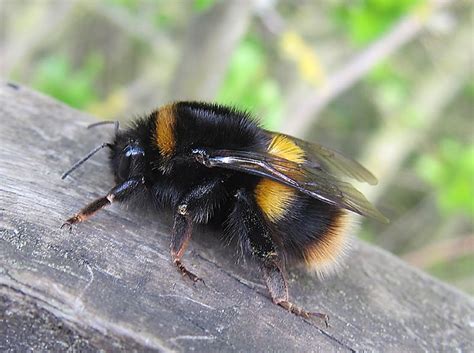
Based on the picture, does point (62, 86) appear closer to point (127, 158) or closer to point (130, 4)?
point (130, 4)

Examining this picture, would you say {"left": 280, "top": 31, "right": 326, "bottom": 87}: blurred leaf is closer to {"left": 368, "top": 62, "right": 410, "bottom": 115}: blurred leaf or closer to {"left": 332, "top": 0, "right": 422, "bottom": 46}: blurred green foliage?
{"left": 332, "top": 0, "right": 422, "bottom": 46}: blurred green foliage

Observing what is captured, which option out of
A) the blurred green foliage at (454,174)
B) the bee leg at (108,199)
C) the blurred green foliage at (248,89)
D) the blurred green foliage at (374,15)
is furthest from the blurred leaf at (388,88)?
the bee leg at (108,199)

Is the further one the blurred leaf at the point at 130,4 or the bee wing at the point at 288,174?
the blurred leaf at the point at 130,4

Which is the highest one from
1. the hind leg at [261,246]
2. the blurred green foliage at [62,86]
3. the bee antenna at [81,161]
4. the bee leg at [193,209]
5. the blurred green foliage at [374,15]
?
Result: the blurred green foliage at [374,15]

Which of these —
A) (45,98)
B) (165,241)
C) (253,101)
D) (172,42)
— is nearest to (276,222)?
(165,241)

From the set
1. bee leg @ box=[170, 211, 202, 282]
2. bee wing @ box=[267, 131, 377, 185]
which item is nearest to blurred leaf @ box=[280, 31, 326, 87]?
bee wing @ box=[267, 131, 377, 185]

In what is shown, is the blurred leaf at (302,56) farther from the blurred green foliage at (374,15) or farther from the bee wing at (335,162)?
the bee wing at (335,162)

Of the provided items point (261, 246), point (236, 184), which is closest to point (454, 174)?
point (236, 184)
